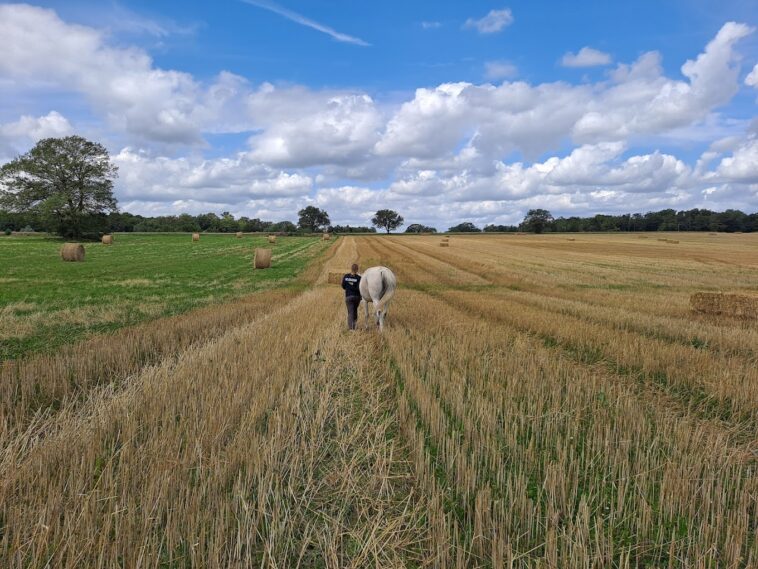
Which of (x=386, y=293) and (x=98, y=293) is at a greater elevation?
(x=386, y=293)

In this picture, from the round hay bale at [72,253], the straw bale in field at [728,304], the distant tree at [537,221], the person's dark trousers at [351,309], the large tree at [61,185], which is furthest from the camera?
the distant tree at [537,221]

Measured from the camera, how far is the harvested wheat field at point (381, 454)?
354 cm

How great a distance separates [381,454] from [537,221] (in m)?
170

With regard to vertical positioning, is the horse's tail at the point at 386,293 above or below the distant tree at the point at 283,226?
below

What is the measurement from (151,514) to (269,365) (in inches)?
180

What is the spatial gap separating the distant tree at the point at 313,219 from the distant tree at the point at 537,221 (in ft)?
272

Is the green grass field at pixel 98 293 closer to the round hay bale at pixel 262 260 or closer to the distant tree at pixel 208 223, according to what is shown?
the round hay bale at pixel 262 260

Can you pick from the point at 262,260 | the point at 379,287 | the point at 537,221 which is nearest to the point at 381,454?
the point at 379,287

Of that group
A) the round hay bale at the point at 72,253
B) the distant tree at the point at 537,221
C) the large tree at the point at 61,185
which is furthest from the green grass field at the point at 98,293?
the distant tree at the point at 537,221

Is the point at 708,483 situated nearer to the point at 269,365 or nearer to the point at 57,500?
the point at 57,500

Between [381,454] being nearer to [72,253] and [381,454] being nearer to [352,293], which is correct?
[352,293]

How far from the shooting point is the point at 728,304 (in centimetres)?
1478

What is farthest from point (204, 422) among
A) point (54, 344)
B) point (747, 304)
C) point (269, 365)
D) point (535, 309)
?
point (747, 304)

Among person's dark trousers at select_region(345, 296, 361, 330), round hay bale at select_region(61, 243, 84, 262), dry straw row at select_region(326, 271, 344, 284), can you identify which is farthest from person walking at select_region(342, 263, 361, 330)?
round hay bale at select_region(61, 243, 84, 262)
